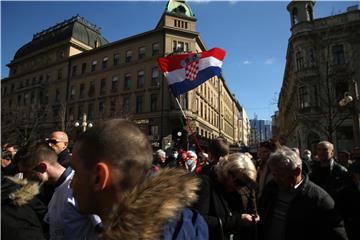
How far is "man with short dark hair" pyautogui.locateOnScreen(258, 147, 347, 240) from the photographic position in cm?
274

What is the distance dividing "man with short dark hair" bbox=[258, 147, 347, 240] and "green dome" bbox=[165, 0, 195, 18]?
3860 centimetres

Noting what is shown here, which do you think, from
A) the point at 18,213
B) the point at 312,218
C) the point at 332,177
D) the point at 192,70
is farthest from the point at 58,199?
the point at 192,70

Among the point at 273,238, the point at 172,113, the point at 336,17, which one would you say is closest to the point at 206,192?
the point at 273,238

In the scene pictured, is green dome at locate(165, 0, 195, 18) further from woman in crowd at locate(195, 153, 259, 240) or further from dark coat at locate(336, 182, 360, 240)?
woman in crowd at locate(195, 153, 259, 240)

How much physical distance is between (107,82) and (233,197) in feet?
129

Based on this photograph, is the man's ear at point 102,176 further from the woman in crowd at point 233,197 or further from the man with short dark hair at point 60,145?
the man with short dark hair at point 60,145

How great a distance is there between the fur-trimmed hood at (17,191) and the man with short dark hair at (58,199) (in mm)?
232

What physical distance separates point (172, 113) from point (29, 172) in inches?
1192

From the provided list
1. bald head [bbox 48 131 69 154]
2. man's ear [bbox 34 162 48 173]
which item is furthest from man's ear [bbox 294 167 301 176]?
bald head [bbox 48 131 69 154]

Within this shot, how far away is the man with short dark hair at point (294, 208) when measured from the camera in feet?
9.00

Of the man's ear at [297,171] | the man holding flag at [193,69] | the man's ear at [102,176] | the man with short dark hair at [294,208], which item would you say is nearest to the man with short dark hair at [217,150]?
the man with short dark hair at [294,208]

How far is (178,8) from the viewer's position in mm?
39094

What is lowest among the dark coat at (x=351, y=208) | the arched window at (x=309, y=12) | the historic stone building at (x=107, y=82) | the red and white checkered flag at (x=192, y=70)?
the dark coat at (x=351, y=208)

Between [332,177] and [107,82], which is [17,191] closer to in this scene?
[332,177]
